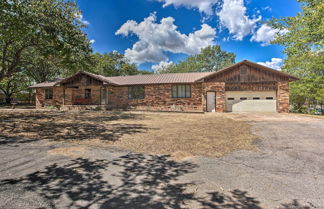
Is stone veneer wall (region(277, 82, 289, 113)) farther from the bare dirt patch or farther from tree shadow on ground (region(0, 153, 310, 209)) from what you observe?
the bare dirt patch

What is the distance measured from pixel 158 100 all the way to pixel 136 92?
298cm

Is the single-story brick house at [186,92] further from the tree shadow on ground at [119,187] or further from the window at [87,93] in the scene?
the tree shadow on ground at [119,187]

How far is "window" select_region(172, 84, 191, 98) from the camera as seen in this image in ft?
57.7

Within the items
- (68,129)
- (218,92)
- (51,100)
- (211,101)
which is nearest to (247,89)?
(218,92)

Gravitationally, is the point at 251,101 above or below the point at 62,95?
below

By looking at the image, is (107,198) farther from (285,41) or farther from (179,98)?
(285,41)

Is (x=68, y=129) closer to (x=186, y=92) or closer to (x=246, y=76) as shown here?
(x=186, y=92)

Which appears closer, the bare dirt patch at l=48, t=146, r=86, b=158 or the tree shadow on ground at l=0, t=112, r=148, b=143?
the bare dirt patch at l=48, t=146, r=86, b=158

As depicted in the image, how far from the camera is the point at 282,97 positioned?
15125 mm

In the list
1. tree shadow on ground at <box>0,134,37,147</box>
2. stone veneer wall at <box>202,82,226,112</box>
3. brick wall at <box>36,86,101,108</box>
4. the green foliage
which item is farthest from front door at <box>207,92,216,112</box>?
the green foliage

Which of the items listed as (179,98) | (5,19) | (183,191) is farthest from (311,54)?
(5,19)

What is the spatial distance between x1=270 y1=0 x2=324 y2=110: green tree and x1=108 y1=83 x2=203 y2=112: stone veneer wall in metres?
10.5

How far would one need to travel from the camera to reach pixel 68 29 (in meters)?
11.0

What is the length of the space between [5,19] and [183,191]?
11.9 meters
